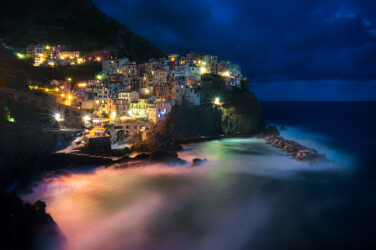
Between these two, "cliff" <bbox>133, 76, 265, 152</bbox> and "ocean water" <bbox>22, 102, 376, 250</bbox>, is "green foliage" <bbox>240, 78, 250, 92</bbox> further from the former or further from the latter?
"ocean water" <bbox>22, 102, 376, 250</bbox>

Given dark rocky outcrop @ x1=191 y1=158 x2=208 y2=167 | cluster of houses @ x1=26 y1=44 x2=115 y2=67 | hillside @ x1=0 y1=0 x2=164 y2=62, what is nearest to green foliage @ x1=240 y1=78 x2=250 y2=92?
dark rocky outcrop @ x1=191 y1=158 x2=208 y2=167

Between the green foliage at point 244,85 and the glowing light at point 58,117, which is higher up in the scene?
the green foliage at point 244,85

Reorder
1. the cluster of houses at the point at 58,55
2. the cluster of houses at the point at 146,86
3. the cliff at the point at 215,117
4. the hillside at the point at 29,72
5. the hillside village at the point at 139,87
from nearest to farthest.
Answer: the hillside at the point at 29,72
the cliff at the point at 215,117
the hillside village at the point at 139,87
the cluster of houses at the point at 146,86
the cluster of houses at the point at 58,55

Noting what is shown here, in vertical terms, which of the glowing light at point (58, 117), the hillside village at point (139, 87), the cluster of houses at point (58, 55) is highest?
the cluster of houses at point (58, 55)

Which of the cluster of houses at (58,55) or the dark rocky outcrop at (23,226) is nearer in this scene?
the dark rocky outcrop at (23,226)

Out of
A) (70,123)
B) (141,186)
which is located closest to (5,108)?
(70,123)

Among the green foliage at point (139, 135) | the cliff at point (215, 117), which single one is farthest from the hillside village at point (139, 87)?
the green foliage at point (139, 135)

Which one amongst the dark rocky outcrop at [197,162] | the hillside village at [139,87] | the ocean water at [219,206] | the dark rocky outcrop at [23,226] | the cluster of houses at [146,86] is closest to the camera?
the dark rocky outcrop at [23,226]

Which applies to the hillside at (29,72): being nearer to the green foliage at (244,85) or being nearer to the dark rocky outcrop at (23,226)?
the dark rocky outcrop at (23,226)
